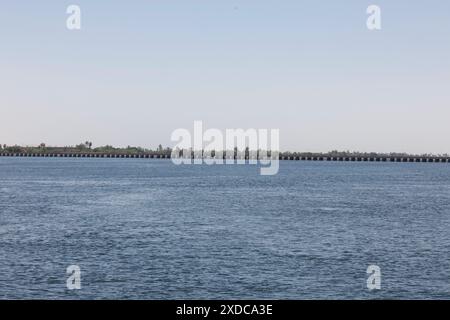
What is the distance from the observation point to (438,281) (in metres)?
37.2

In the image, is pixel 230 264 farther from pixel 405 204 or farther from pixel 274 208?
pixel 405 204

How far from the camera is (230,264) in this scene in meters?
42.0

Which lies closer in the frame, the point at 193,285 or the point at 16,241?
the point at 193,285

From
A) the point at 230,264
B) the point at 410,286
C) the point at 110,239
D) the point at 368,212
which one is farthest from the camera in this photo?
the point at 368,212

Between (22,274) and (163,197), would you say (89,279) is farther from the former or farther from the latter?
(163,197)

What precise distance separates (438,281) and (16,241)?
109 feet

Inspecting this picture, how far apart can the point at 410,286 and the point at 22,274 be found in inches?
924

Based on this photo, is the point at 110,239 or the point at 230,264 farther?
the point at 110,239

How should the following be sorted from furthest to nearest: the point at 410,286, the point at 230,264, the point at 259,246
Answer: the point at 259,246 < the point at 230,264 < the point at 410,286
